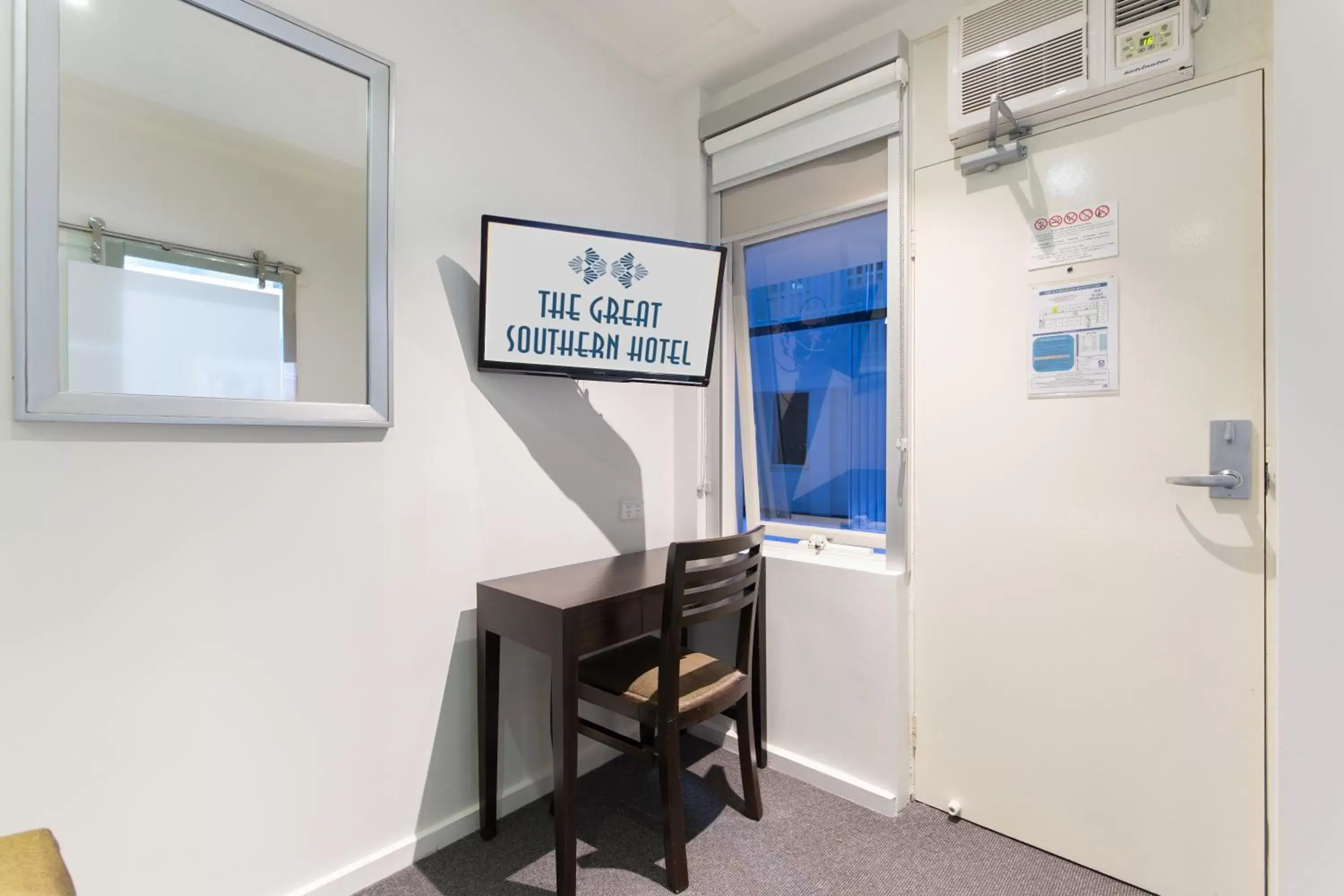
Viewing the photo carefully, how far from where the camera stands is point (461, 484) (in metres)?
1.98

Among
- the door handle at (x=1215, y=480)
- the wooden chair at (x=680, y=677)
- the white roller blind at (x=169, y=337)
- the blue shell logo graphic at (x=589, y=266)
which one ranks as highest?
the blue shell logo graphic at (x=589, y=266)

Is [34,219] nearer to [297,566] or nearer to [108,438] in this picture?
[108,438]

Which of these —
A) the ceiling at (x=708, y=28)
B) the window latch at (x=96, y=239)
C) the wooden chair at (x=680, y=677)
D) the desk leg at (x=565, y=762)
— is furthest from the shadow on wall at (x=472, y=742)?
the ceiling at (x=708, y=28)

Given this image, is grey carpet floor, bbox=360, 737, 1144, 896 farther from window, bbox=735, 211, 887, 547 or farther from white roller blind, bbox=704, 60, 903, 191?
white roller blind, bbox=704, 60, 903, 191

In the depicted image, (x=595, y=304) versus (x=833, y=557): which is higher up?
A: (x=595, y=304)

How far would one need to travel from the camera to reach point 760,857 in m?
1.87

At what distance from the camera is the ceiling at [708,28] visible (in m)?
2.16

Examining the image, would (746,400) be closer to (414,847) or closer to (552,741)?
(552,741)

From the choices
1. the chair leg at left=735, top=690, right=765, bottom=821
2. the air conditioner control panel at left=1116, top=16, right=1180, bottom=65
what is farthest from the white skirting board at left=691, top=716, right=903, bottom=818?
the air conditioner control panel at left=1116, top=16, right=1180, bottom=65

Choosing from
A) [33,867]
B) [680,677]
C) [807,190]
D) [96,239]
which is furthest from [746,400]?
[33,867]

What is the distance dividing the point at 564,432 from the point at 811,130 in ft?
4.72

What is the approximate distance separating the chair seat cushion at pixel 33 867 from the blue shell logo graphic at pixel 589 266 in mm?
1750

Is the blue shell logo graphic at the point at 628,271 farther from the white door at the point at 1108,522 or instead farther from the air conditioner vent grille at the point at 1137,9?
the air conditioner vent grille at the point at 1137,9

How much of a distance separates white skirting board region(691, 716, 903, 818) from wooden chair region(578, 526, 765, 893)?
0.67 feet
